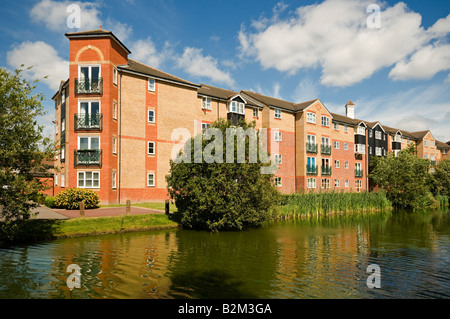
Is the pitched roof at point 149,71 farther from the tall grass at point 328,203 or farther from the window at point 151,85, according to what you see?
the tall grass at point 328,203

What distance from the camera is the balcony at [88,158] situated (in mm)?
26859

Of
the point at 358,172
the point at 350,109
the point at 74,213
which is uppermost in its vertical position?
the point at 350,109

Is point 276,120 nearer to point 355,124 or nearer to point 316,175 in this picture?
point 316,175

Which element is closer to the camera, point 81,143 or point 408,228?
point 408,228

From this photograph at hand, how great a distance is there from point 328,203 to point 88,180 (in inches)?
896

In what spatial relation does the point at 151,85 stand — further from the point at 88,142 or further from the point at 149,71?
the point at 88,142

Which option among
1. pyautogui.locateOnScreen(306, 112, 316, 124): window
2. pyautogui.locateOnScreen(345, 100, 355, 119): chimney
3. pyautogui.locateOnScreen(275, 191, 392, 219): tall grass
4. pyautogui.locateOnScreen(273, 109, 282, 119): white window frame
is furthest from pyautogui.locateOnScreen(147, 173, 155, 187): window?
pyautogui.locateOnScreen(345, 100, 355, 119): chimney

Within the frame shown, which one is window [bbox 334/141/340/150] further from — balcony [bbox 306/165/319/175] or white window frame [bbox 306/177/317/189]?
white window frame [bbox 306/177/317/189]

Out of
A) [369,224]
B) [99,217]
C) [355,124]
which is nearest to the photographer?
[99,217]

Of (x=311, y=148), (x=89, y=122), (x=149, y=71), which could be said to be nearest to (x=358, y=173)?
(x=311, y=148)

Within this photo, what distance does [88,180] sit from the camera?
2691 centimetres
